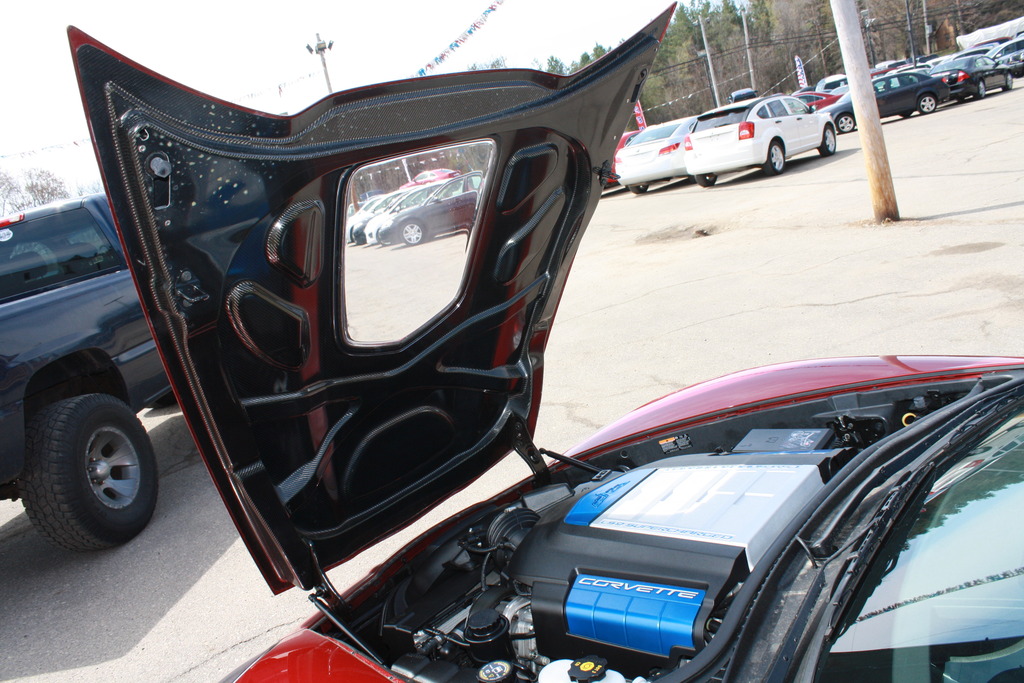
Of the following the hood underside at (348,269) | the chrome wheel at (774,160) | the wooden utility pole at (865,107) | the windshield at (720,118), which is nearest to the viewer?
the hood underside at (348,269)

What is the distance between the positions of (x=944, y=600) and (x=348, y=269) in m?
1.44

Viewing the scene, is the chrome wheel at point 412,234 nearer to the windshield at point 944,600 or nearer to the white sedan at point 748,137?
the windshield at point 944,600

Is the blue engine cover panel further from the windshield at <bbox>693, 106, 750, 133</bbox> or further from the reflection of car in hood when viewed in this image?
the windshield at <bbox>693, 106, 750, 133</bbox>

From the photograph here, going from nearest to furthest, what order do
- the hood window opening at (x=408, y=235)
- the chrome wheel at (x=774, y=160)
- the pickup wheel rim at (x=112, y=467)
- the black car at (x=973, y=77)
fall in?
the hood window opening at (x=408, y=235)
the pickup wheel rim at (x=112, y=467)
the chrome wheel at (x=774, y=160)
the black car at (x=973, y=77)

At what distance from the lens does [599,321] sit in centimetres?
715

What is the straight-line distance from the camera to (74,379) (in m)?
4.63

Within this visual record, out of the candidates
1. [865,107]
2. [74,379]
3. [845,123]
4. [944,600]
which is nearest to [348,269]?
[944,600]

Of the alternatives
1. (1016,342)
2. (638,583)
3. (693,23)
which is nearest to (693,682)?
(638,583)

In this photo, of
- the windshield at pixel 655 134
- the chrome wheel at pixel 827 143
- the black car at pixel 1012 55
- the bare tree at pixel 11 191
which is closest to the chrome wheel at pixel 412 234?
the bare tree at pixel 11 191

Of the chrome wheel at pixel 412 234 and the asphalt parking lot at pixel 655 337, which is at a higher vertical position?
the chrome wheel at pixel 412 234

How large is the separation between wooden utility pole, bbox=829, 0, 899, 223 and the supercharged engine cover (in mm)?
6948

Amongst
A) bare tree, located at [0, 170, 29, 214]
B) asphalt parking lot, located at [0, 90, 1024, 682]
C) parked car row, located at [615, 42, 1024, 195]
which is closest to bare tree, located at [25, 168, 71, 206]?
bare tree, located at [0, 170, 29, 214]

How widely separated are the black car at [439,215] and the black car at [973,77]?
22.4m

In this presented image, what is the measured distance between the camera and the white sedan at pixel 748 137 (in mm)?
13492
